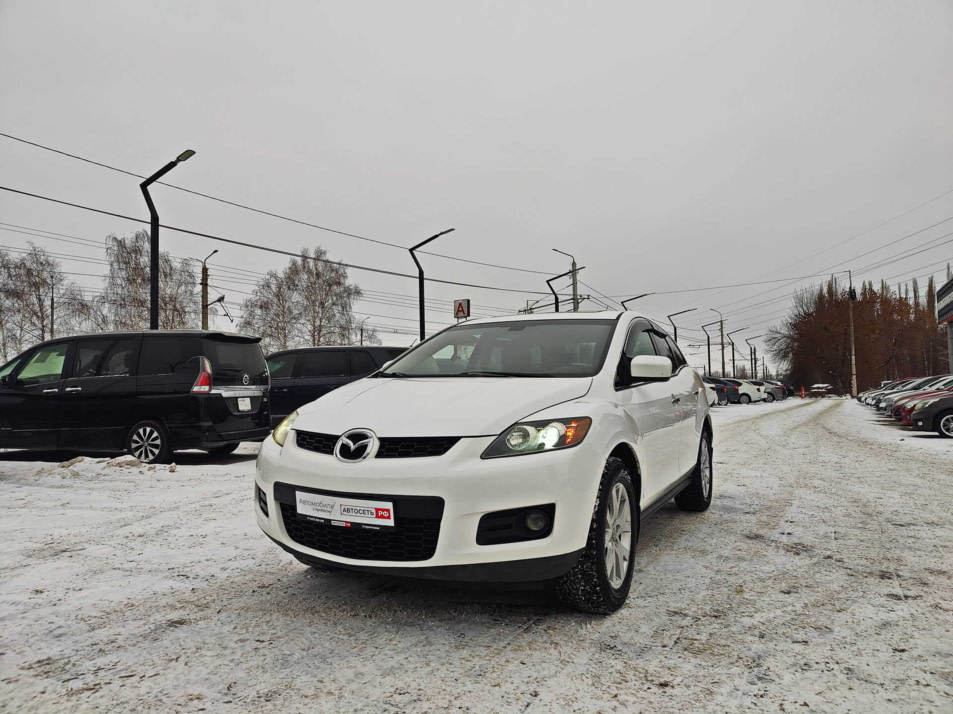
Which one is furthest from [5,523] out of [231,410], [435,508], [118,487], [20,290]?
[20,290]

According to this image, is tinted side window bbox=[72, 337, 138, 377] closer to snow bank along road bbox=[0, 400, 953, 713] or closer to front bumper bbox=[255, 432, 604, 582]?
snow bank along road bbox=[0, 400, 953, 713]

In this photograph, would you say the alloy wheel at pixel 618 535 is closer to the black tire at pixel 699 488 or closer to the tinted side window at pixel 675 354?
the black tire at pixel 699 488

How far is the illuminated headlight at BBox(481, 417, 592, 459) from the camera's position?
271 cm

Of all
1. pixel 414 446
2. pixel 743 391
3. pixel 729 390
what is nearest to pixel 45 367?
pixel 414 446

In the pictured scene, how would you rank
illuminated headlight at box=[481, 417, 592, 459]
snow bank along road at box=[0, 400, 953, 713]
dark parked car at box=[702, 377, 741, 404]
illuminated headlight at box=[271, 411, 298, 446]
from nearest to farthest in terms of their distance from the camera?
snow bank along road at box=[0, 400, 953, 713]
illuminated headlight at box=[481, 417, 592, 459]
illuminated headlight at box=[271, 411, 298, 446]
dark parked car at box=[702, 377, 741, 404]

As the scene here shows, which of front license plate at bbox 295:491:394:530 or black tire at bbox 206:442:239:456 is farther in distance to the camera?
black tire at bbox 206:442:239:456

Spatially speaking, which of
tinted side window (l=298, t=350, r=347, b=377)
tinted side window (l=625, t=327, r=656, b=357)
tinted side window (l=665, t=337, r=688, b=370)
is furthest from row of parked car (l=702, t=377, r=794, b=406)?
tinted side window (l=625, t=327, r=656, b=357)

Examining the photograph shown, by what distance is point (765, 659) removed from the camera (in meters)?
2.49

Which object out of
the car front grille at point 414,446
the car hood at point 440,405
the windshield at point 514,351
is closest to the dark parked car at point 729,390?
the windshield at point 514,351

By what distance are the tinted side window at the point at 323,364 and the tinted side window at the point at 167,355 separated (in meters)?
3.46

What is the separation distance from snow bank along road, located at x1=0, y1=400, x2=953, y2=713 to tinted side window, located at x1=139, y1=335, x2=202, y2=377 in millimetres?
3272

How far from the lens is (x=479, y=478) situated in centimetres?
262

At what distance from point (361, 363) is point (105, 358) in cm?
431

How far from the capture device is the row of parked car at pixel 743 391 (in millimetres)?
34469
